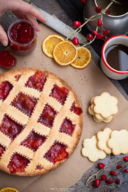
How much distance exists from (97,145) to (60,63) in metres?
0.76

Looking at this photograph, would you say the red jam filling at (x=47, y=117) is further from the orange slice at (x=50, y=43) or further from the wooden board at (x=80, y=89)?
the orange slice at (x=50, y=43)

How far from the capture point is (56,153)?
2.01m

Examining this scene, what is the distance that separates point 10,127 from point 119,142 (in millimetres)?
912

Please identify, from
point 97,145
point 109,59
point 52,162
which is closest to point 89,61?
point 109,59

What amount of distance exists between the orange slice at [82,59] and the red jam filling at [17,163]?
888 mm

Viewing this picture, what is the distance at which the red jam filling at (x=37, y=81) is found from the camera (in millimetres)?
2051

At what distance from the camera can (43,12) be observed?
7.15ft

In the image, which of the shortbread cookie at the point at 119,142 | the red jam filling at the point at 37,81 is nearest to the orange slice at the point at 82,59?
the red jam filling at the point at 37,81

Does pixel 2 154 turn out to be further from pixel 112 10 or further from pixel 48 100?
pixel 112 10

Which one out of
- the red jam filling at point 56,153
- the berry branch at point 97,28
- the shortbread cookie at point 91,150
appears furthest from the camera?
the shortbread cookie at point 91,150

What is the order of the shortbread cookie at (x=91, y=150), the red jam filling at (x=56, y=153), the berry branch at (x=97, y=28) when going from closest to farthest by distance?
1. the berry branch at (x=97, y=28)
2. the red jam filling at (x=56, y=153)
3. the shortbread cookie at (x=91, y=150)

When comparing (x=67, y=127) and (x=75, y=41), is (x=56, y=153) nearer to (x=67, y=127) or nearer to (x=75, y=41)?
(x=67, y=127)

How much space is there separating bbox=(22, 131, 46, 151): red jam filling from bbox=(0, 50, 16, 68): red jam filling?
598mm

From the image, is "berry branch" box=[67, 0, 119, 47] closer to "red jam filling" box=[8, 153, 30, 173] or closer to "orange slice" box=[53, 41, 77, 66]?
"orange slice" box=[53, 41, 77, 66]
